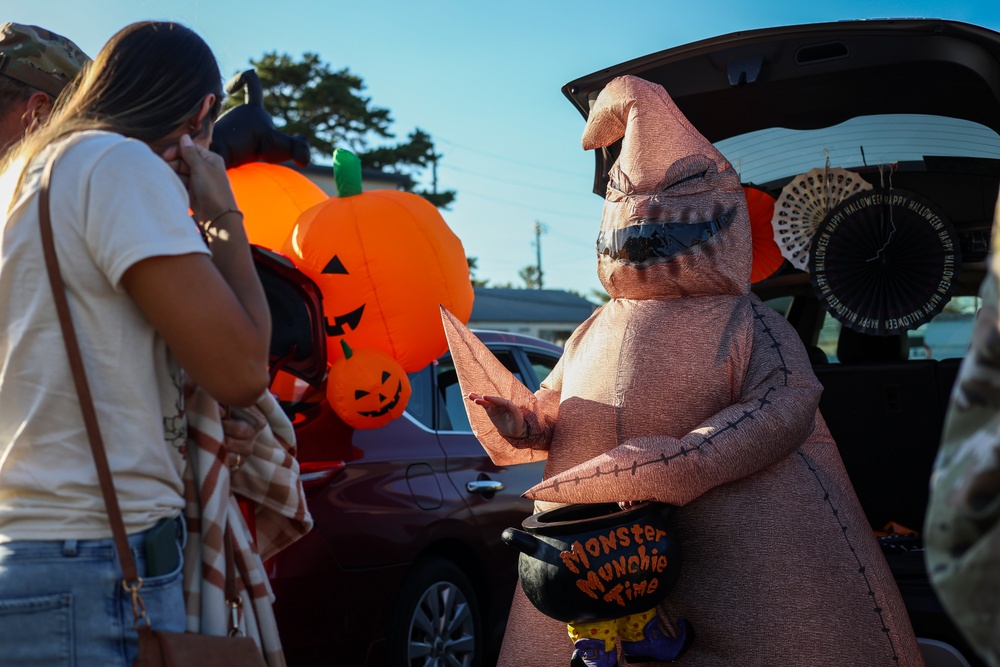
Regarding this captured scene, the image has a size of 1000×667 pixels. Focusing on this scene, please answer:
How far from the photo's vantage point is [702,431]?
7.73 feet

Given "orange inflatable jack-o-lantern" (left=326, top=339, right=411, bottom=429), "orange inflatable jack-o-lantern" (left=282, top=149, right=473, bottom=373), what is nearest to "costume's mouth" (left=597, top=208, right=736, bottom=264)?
"orange inflatable jack-o-lantern" (left=282, top=149, right=473, bottom=373)

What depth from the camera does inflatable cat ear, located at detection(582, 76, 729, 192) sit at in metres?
2.71

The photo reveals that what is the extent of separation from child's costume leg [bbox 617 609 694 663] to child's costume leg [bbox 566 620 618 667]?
28 mm

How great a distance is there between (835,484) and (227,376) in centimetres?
158

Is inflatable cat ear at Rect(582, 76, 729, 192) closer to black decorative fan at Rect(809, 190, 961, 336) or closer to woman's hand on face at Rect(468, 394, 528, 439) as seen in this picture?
black decorative fan at Rect(809, 190, 961, 336)

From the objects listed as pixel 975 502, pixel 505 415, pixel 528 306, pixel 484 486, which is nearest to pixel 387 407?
pixel 505 415

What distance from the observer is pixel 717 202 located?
2672mm

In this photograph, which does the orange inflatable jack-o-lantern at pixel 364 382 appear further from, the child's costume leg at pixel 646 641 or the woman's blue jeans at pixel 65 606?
the woman's blue jeans at pixel 65 606

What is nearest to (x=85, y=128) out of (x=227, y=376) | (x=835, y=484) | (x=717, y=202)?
(x=227, y=376)

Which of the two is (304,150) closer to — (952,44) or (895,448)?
(952,44)

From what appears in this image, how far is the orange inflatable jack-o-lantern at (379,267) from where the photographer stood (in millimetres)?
2986

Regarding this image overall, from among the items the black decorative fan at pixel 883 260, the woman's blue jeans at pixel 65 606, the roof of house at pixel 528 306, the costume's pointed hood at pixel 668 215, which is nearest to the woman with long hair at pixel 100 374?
the woman's blue jeans at pixel 65 606

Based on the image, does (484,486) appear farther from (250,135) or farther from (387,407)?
(250,135)

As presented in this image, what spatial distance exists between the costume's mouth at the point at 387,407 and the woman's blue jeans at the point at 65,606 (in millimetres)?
1556
